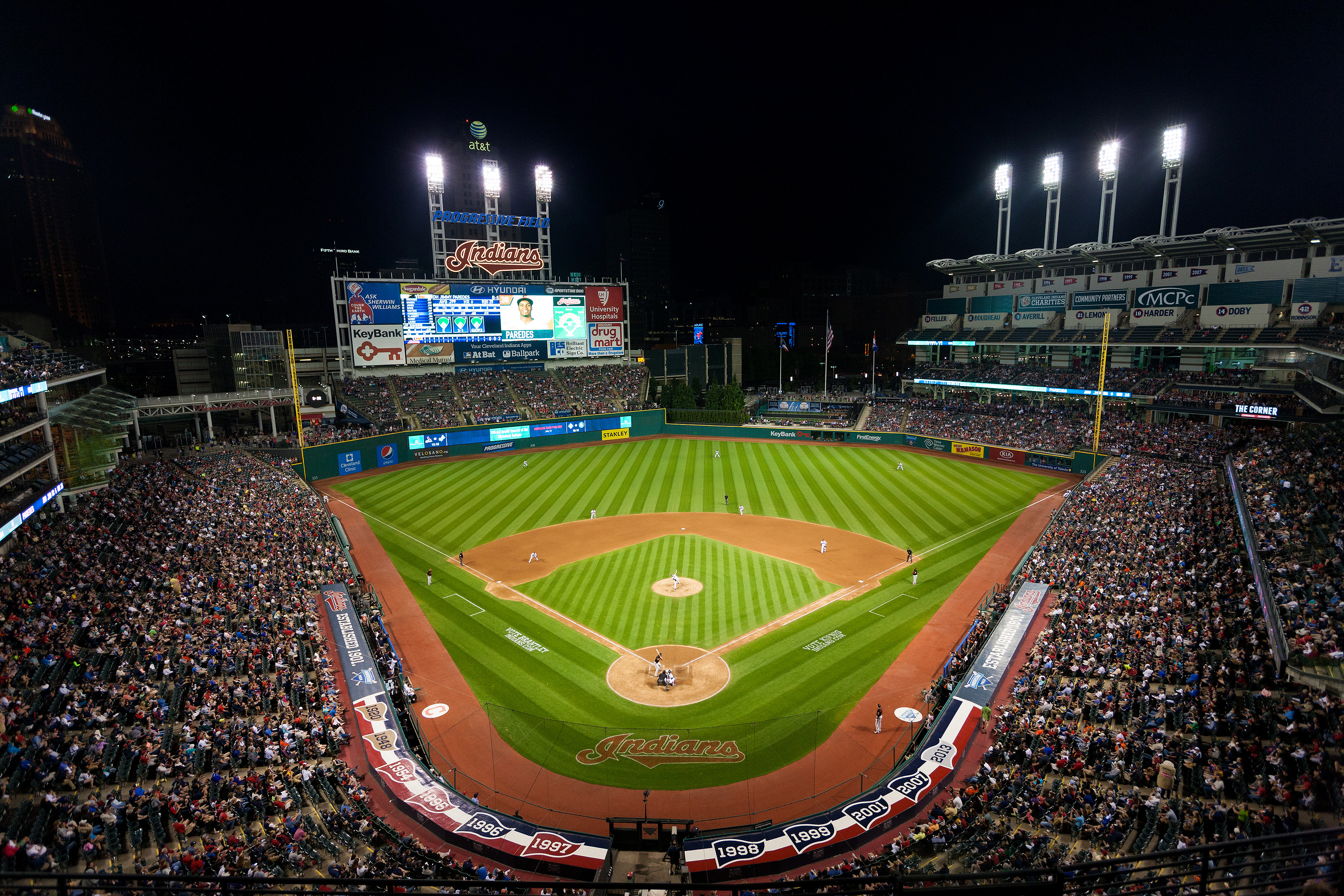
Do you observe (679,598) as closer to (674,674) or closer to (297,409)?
(674,674)

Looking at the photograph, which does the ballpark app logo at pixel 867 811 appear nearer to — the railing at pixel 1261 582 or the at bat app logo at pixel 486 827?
the at bat app logo at pixel 486 827

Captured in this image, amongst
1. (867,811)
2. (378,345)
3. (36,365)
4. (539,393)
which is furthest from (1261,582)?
(378,345)

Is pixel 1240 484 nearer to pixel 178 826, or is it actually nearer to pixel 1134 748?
pixel 1134 748

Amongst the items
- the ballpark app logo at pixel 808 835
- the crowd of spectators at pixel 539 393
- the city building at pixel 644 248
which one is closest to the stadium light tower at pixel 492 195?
the crowd of spectators at pixel 539 393

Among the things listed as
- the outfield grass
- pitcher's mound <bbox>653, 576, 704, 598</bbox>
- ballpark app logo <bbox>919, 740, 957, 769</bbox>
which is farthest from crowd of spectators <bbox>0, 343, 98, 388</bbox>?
ballpark app logo <bbox>919, 740, 957, 769</bbox>

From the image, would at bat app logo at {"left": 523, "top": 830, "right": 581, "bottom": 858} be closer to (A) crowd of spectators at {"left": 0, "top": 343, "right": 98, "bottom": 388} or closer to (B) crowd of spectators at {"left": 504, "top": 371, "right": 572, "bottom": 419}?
(A) crowd of spectators at {"left": 0, "top": 343, "right": 98, "bottom": 388}

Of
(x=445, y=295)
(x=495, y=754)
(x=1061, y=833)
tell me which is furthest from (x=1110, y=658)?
(x=445, y=295)
